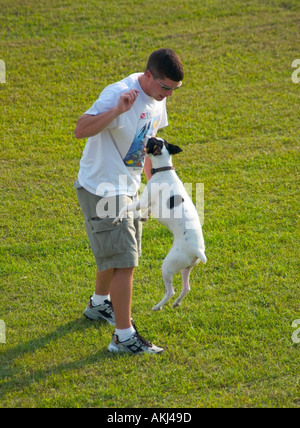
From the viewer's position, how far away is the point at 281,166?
712cm

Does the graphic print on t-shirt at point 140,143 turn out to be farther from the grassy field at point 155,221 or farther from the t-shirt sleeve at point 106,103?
the grassy field at point 155,221

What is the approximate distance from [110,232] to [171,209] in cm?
46

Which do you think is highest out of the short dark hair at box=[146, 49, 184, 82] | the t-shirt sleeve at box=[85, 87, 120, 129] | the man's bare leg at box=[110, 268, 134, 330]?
the short dark hair at box=[146, 49, 184, 82]

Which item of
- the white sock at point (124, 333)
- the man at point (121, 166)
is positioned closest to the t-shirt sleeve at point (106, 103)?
the man at point (121, 166)

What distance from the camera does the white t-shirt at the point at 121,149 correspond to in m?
3.81

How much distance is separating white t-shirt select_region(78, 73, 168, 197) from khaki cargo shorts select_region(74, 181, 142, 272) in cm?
6

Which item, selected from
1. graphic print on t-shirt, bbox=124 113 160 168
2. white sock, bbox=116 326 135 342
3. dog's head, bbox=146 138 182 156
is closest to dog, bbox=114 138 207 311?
dog's head, bbox=146 138 182 156

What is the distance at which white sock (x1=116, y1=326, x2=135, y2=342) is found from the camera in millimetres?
4086

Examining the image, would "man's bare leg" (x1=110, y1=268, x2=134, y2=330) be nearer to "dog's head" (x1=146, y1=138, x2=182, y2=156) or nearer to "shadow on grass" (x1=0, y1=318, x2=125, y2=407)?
"shadow on grass" (x1=0, y1=318, x2=125, y2=407)

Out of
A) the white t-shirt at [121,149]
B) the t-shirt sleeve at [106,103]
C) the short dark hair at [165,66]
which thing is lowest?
the white t-shirt at [121,149]

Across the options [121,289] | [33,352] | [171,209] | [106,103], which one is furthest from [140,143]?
[33,352]

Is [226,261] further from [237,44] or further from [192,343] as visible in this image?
[237,44]

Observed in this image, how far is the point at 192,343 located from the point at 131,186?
1191mm

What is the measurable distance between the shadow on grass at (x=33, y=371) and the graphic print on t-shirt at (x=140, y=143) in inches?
51.4
